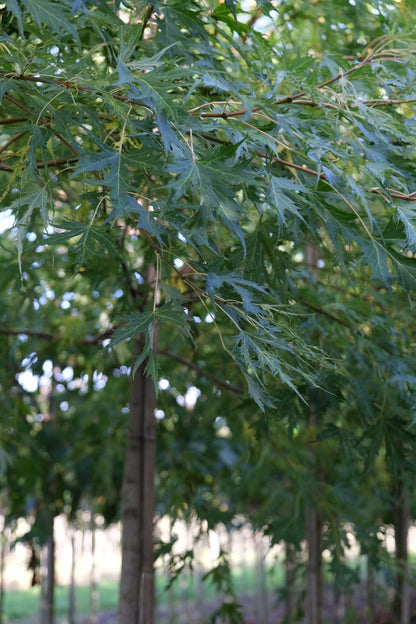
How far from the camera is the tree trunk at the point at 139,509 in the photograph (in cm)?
190

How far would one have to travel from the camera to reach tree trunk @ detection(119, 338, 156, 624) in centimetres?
190

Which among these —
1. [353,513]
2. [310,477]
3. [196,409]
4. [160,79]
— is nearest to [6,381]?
[196,409]

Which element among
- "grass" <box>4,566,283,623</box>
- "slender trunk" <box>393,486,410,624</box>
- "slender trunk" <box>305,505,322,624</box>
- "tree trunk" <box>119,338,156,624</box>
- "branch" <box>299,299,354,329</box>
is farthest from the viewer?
"grass" <box>4,566,283,623</box>

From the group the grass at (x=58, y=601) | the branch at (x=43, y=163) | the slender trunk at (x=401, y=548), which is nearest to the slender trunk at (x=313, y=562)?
the slender trunk at (x=401, y=548)

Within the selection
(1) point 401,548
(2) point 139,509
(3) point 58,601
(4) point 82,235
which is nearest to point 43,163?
(4) point 82,235

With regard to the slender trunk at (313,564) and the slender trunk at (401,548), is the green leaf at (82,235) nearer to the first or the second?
the slender trunk at (313,564)

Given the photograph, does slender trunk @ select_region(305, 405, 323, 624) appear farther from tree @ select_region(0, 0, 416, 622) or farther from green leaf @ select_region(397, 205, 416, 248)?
green leaf @ select_region(397, 205, 416, 248)

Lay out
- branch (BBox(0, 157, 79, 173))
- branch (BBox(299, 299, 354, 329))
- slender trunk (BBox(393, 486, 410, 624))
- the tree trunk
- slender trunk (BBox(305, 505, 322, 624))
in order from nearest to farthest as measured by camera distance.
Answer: branch (BBox(0, 157, 79, 173)) < branch (BBox(299, 299, 354, 329)) < the tree trunk < slender trunk (BBox(305, 505, 322, 624)) < slender trunk (BBox(393, 486, 410, 624))

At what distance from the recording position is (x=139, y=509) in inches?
77.9

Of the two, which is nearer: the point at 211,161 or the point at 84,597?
the point at 211,161

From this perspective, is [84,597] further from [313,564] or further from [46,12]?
[46,12]

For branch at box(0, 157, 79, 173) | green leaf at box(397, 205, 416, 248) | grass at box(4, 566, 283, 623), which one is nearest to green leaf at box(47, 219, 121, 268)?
branch at box(0, 157, 79, 173)

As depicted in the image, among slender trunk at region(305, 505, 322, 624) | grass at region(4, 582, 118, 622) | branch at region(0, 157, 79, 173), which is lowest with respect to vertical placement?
grass at region(4, 582, 118, 622)

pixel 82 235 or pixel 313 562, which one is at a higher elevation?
pixel 82 235
